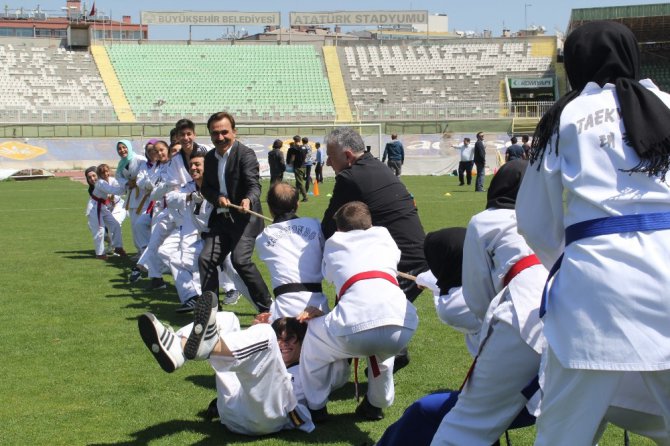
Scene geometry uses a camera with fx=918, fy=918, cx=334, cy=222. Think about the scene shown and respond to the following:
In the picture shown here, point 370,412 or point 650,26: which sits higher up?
point 650,26

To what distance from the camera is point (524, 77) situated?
53812 mm

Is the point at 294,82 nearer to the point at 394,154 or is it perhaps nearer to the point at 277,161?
the point at 394,154

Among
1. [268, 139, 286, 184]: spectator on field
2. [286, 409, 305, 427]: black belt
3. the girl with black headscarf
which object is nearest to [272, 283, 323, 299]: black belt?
[286, 409, 305, 427]: black belt

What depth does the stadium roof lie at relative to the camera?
52531 millimetres

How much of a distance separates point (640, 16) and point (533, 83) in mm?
7122

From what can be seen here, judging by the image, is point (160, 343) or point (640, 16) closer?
point (160, 343)

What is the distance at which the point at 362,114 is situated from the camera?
50.2m

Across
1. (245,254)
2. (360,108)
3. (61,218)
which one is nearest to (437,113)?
(360,108)

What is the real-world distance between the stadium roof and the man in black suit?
4663cm

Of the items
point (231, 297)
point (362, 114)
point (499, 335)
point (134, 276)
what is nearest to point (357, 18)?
point (362, 114)

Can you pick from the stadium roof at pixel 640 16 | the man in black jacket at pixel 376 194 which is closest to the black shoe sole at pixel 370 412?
the man in black jacket at pixel 376 194

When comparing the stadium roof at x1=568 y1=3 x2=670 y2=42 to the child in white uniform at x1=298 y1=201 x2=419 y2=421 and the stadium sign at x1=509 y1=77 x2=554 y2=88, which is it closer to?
the stadium sign at x1=509 y1=77 x2=554 y2=88

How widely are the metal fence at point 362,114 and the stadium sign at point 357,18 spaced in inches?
742

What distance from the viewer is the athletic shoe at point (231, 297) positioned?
10.4m
